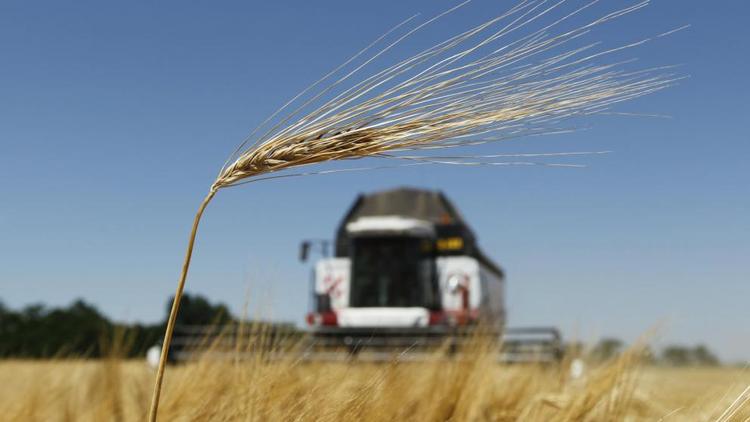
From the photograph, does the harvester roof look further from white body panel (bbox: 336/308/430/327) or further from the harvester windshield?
white body panel (bbox: 336/308/430/327)

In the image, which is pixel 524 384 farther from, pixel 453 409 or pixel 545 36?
pixel 545 36

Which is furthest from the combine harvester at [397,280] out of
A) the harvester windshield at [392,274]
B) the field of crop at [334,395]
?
the field of crop at [334,395]

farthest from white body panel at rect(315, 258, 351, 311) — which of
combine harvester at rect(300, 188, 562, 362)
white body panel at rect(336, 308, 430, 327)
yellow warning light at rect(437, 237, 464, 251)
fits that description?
yellow warning light at rect(437, 237, 464, 251)

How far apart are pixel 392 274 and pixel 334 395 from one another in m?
9.29

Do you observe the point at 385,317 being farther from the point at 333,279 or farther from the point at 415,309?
the point at 333,279

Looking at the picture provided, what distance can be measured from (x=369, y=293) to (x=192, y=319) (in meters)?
4.34

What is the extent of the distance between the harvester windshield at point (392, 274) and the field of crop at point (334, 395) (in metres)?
7.87

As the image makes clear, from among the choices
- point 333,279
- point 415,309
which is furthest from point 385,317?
point 333,279

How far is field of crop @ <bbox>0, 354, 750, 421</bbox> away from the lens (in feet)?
4.93

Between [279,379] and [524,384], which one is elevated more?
[279,379]

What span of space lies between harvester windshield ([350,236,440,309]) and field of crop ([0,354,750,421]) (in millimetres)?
7868

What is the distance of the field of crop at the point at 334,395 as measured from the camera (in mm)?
1503

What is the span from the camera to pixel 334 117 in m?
1.20

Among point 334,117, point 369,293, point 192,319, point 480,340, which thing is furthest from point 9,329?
point 334,117
